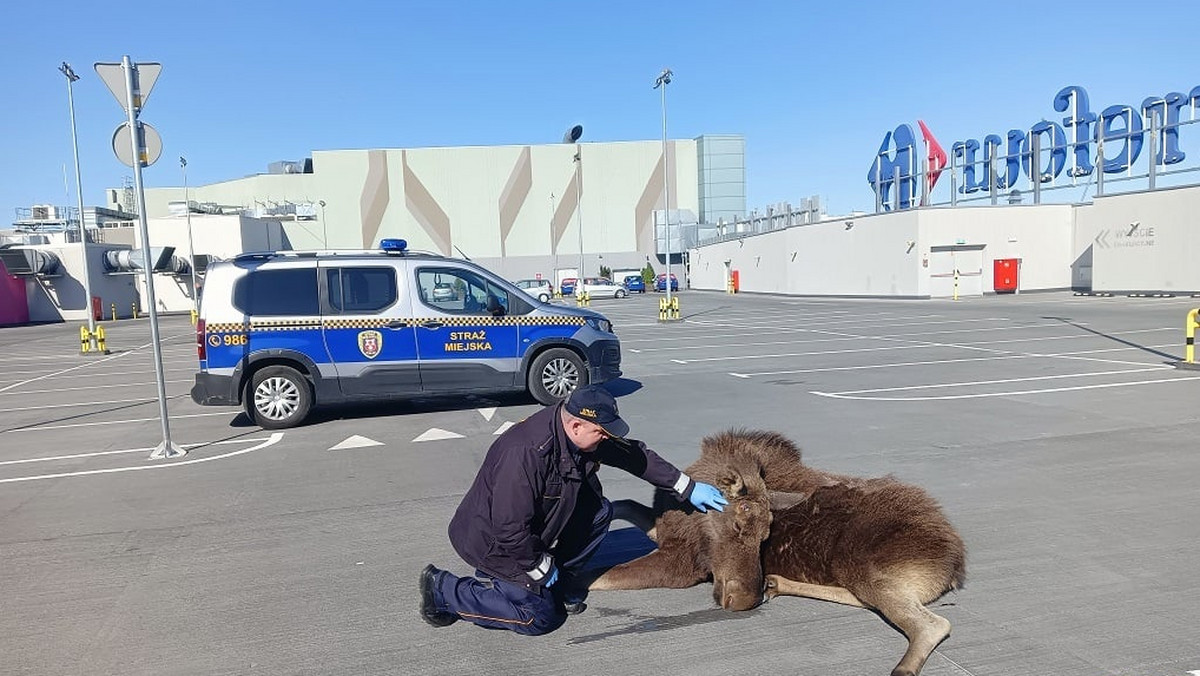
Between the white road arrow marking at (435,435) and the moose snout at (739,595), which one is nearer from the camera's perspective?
the moose snout at (739,595)

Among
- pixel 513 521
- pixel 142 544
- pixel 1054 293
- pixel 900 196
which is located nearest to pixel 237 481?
pixel 142 544

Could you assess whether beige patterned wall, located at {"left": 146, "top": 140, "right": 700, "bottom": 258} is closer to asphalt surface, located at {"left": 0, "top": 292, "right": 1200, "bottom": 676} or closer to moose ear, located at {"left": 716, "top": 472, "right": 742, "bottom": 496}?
asphalt surface, located at {"left": 0, "top": 292, "right": 1200, "bottom": 676}

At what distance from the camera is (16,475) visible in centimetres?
762

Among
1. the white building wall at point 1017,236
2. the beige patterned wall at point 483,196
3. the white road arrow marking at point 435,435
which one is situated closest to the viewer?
the white road arrow marking at point 435,435

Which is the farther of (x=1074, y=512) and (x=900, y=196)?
(x=900, y=196)

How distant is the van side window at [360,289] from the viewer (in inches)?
371

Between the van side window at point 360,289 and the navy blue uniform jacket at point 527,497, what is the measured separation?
618 cm

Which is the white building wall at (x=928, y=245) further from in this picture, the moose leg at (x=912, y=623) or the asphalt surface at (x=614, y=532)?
the moose leg at (x=912, y=623)

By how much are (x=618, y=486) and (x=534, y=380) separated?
4078mm

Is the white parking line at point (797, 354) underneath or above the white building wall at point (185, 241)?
underneath

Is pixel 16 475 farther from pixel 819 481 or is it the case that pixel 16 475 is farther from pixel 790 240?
pixel 790 240

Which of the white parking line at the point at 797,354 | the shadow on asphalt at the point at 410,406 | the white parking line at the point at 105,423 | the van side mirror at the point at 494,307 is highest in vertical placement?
the van side mirror at the point at 494,307

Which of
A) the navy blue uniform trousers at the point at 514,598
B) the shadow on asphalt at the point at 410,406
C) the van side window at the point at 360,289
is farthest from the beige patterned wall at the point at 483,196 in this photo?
the navy blue uniform trousers at the point at 514,598

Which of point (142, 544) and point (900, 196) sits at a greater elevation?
point (900, 196)
